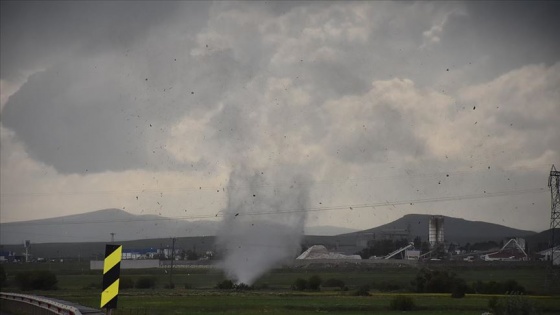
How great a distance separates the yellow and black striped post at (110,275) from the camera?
15664 mm

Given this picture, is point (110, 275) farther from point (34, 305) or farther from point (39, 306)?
point (34, 305)

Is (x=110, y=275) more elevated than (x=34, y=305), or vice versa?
(x=110, y=275)

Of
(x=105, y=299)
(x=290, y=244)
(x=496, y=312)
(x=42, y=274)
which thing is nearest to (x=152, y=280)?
(x=42, y=274)

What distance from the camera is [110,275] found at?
15.8 m

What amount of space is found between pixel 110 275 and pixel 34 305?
62.9ft

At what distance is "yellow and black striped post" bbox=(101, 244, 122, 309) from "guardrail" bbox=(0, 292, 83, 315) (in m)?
5.82

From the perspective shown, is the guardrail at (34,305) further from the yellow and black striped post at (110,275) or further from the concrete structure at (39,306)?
the yellow and black striped post at (110,275)

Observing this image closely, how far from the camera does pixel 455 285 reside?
82.1 m

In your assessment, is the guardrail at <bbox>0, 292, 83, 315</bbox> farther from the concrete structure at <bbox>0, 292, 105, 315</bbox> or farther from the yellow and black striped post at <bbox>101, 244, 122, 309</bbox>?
the yellow and black striped post at <bbox>101, 244, 122, 309</bbox>

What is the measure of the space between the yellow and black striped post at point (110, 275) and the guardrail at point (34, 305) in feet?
19.1

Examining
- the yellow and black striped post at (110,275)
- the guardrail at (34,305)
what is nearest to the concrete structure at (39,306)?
the guardrail at (34,305)

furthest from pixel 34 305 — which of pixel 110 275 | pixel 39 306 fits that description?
pixel 110 275

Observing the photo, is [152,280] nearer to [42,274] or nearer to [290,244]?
[42,274]

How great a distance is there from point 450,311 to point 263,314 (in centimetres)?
1376
